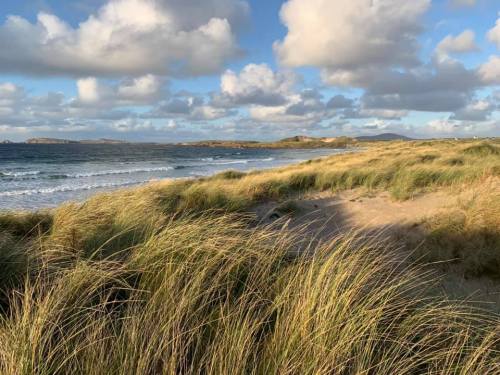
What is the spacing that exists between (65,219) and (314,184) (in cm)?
984

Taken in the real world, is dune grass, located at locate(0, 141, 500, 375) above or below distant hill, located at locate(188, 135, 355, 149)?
above

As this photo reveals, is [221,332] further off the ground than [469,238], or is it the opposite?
[221,332]

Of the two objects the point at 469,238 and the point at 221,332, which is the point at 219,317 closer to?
the point at 221,332

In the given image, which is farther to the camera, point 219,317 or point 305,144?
point 305,144

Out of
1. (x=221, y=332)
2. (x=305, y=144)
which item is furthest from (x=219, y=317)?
(x=305, y=144)

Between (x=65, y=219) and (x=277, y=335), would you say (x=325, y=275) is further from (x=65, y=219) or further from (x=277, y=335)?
(x=65, y=219)

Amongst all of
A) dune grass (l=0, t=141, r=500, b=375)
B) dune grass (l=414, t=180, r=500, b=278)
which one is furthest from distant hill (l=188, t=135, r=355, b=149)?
dune grass (l=0, t=141, r=500, b=375)

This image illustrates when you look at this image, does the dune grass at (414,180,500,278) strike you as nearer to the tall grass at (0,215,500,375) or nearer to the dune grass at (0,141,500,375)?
the dune grass at (0,141,500,375)

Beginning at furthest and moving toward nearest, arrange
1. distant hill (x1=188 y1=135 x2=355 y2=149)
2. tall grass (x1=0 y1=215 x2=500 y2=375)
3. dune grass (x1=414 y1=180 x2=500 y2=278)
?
distant hill (x1=188 y1=135 x2=355 y2=149), dune grass (x1=414 y1=180 x2=500 y2=278), tall grass (x1=0 y1=215 x2=500 y2=375)

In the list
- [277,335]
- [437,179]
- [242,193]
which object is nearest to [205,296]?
[277,335]

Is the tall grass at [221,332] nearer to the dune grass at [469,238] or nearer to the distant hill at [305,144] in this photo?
the dune grass at [469,238]

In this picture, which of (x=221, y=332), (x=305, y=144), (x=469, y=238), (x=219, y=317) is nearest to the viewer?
(x=221, y=332)

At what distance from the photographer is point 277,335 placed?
8.04 feet

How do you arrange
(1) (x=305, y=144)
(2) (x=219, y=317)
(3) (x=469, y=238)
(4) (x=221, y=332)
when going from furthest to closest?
(1) (x=305, y=144), (3) (x=469, y=238), (2) (x=219, y=317), (4) (x=221, y=332)
